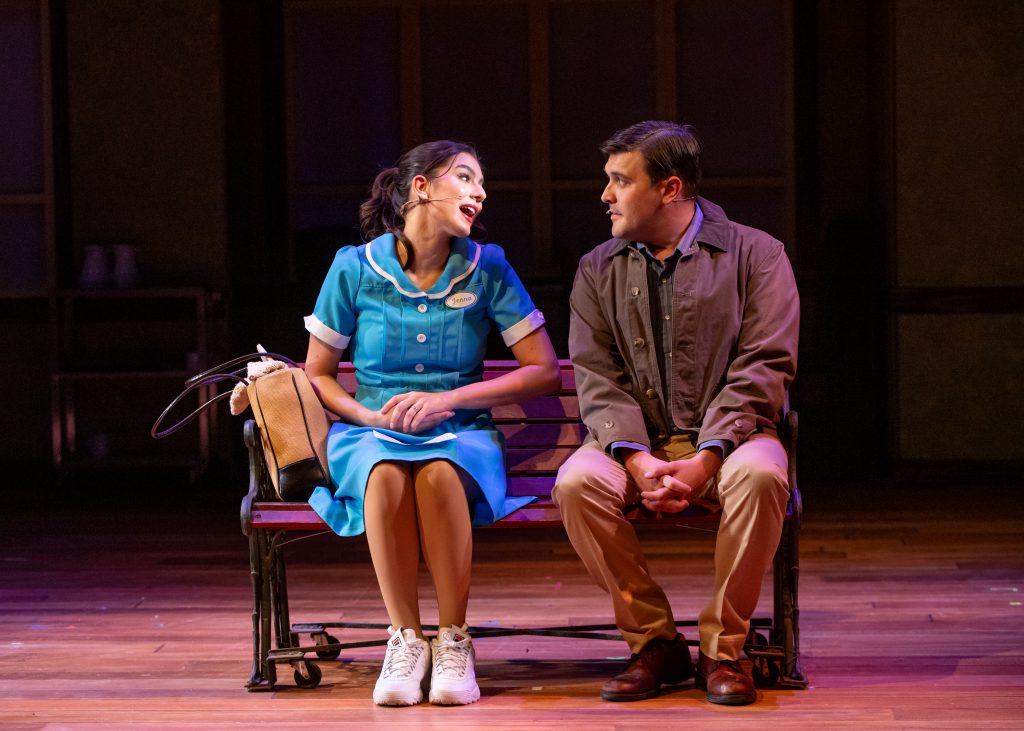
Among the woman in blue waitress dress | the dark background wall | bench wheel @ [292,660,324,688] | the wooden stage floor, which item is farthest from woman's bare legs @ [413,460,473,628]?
the dark background wall

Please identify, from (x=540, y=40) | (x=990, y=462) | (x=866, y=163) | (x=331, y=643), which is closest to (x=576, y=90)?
(x=540, y=40)

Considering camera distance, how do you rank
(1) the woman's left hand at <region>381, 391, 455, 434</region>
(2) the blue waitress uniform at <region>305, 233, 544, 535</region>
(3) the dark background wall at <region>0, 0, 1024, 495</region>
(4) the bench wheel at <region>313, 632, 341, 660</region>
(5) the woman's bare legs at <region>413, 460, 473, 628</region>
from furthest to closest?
(3) the dark background wall at <region>0, 0, 1024, 495</region> < (4) the bench wheel at <region>313, 632, 341, 660</region> < (2) the blue waitress uniform at <region>305, 233, 544, 535</region> < (1) the woman's left hand at <region>381, 391, 455, 434</region> < (5) the woman's bare legs at <region>413, 460, 473, 628</region>

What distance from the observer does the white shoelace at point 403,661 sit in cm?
302

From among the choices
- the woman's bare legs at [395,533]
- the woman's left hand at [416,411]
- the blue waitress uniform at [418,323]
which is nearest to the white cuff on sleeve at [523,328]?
the blue waitress uniform at [418,323]

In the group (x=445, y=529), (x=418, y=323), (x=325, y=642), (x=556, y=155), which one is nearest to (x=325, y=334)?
(x=418, y=323)

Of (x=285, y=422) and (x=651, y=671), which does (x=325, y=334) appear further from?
(x=651, y=671)

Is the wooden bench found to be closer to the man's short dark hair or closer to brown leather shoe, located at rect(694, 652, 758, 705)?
brown leather shoe, located at rect(694, 652, 758, 705)

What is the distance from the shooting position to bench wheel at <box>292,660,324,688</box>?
125 inches

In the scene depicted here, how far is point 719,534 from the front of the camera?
2.98 metres

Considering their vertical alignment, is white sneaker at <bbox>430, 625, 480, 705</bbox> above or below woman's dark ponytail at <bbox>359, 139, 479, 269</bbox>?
below

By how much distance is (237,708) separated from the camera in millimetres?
3023

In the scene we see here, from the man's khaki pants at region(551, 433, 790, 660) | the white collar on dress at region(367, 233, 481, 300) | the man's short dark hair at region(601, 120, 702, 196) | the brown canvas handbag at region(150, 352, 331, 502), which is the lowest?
the man's khaki pants at region(551, 433, 790, 660)

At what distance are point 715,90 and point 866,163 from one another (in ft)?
2.84

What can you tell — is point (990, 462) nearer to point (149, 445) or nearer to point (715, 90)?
point (715, 90)
